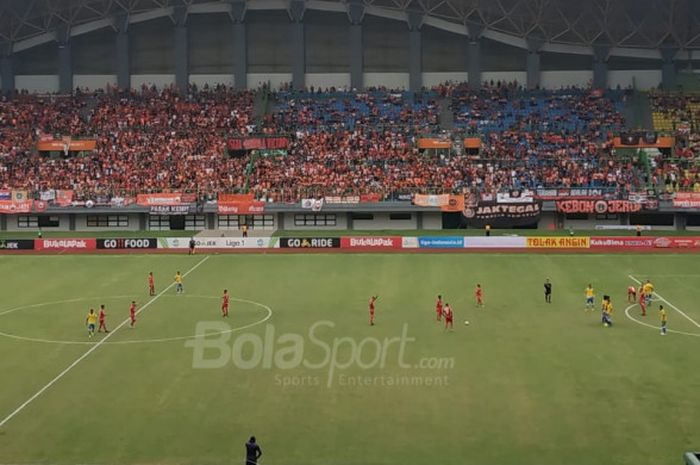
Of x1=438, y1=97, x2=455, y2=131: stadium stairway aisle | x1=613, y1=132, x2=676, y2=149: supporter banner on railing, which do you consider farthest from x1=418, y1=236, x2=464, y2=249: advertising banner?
x1=613, y1=132, x2=676, y2=149: supporter banner on railing

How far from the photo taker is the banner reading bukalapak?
75.5 meters

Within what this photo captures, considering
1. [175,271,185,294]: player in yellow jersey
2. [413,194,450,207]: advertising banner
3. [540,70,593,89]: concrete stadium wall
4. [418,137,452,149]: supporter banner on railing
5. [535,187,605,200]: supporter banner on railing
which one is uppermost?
[540,70,593,89]: concrete stadium wall

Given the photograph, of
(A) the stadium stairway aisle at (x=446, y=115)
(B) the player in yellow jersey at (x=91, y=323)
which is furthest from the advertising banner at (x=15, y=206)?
(B) the player in yellow jersey at (x=91, y=323)

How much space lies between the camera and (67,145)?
86.8m

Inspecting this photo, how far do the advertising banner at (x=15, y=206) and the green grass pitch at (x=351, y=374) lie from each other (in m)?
20.3

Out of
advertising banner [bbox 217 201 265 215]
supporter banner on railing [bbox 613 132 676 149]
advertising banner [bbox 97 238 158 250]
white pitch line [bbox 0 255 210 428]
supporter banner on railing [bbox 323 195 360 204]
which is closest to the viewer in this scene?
white pitch line [bbox 0 255 210 428]

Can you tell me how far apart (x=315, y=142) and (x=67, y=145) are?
70.5 ft

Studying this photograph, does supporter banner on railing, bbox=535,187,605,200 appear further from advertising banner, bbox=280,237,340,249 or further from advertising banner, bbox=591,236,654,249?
advertising banner, bbox=280,237,340,249

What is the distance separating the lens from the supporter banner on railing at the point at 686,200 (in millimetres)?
73500

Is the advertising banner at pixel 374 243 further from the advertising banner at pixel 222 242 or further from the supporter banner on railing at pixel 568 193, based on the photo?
the supporter banner on railing at pixel 568 193

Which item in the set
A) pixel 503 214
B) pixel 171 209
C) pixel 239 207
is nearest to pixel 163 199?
pixel 171 209

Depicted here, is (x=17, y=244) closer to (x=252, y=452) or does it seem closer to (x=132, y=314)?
(x=132, y=314)

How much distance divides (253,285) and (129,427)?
24.8 meters

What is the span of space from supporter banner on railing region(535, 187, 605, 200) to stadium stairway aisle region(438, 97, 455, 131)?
554 inches
